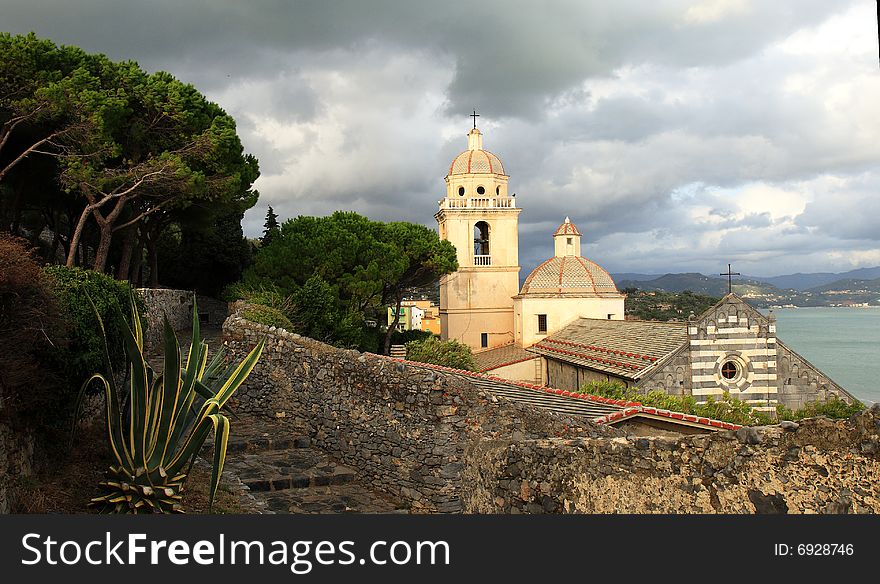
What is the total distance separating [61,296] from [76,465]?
1.75 m

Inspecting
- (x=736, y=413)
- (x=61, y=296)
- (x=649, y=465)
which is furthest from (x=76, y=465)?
(x=736, y=413)

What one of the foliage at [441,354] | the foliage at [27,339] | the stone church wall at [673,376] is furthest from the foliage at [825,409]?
the foliage at [27,339]

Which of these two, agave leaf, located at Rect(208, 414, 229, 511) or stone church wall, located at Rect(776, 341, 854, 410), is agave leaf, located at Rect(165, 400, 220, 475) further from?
stone church wall, located at Rect(776, 341, 854, 410)

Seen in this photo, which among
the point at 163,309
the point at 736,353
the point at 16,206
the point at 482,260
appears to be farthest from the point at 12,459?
the point at 482,260

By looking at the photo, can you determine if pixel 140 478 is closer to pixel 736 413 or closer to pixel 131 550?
pixel 131 550

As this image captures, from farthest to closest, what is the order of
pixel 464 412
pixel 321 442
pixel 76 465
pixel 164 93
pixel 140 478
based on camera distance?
pixel 164 93
pixel 321 442
pixel 464 412
pixel 76 465
pixel 140 478

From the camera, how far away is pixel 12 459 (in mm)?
5430

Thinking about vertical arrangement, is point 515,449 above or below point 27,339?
below

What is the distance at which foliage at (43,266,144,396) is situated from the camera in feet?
21.6

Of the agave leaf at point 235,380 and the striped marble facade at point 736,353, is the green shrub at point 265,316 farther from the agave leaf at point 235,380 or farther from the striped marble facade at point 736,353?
the striped marble facade at point 736,353

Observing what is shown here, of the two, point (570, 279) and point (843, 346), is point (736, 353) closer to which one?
point (570, 279)

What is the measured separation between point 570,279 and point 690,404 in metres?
15.6

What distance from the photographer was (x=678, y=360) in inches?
741

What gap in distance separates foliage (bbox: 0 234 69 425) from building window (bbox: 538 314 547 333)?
27.2 metres
